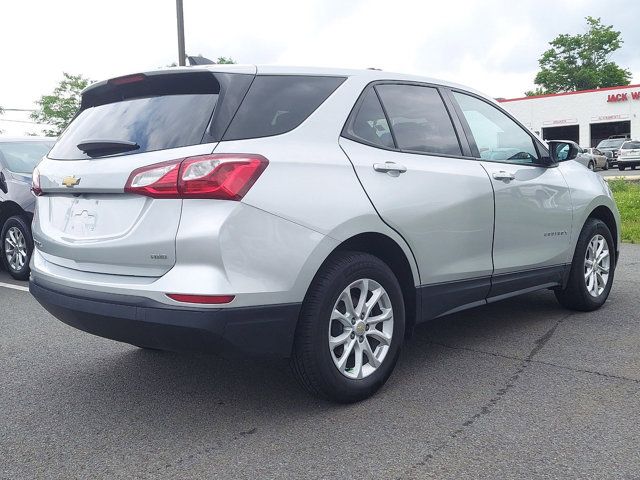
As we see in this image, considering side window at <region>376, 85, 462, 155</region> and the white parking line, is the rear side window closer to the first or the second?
side window at <region>376, 85, 462, 155</region>

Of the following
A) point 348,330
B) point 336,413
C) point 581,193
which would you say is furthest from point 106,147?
point 581,193

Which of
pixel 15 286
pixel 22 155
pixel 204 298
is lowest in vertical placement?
pixel 15 286

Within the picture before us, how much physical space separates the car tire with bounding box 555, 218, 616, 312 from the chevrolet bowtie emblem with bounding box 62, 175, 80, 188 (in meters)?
3.64

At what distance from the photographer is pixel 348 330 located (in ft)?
11.0

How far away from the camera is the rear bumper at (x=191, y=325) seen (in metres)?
2.87

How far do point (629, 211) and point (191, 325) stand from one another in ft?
36.4

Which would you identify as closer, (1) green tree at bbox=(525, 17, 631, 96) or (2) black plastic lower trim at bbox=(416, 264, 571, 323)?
(2) black plastic lower trim at bbox=(416, 264, 571, 323)

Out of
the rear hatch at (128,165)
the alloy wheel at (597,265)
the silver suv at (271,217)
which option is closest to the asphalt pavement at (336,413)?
the silver suv at (271,217)

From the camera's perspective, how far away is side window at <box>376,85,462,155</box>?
150 inches

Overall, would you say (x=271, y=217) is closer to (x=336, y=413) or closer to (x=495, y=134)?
(x=336, y=413)

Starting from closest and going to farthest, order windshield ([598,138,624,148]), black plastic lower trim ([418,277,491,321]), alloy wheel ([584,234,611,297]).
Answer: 1. black plastic lower trim ([418,277,491,321])
2. alloy wheel ([584,234,611,297])
3. windshield ([598,138,624,148])

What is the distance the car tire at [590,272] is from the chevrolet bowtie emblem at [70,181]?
3.64 metres

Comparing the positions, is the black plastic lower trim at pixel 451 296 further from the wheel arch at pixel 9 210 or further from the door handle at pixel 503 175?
the wheel arch at pixel 9 210

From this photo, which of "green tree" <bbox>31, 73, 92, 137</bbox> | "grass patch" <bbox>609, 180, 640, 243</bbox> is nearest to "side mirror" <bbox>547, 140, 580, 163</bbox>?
"grass patch" <bbox>609, 180, 640, 243</bbox>
